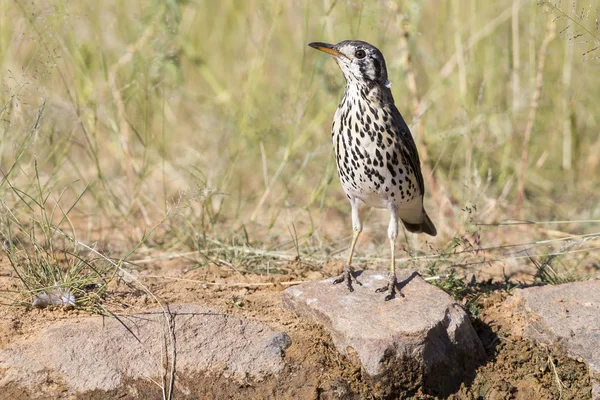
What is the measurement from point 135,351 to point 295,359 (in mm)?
866

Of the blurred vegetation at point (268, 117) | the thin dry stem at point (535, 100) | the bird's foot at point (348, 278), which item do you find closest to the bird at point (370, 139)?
the bird's foot at point (348, 278)

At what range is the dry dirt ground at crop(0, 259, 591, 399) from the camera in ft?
13.5

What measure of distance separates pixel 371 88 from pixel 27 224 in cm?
284

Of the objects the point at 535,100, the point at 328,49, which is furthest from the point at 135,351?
the point at 535,100

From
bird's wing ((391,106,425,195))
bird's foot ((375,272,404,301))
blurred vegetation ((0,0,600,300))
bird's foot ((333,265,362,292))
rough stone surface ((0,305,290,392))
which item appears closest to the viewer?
rough stone surface ((0,305,290,392))

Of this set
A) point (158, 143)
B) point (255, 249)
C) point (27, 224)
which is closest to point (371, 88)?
point (255, 249)

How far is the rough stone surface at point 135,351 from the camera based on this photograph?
13.2 ft

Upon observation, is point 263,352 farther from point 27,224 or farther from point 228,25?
point 228,25

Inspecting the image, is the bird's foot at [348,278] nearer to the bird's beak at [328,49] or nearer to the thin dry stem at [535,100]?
the bird's beak at [328,49]

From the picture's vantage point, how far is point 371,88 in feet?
16.2

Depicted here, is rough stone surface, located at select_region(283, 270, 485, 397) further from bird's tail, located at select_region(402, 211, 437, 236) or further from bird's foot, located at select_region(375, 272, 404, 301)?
bird's tail, located at select_region(402, 211, 437, 236)

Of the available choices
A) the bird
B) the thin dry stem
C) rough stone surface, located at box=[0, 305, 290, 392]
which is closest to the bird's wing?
the bird

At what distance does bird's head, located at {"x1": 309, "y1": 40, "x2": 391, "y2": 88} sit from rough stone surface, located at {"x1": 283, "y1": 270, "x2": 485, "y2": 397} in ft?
4.25

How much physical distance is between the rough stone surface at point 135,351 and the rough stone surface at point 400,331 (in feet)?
1.04
